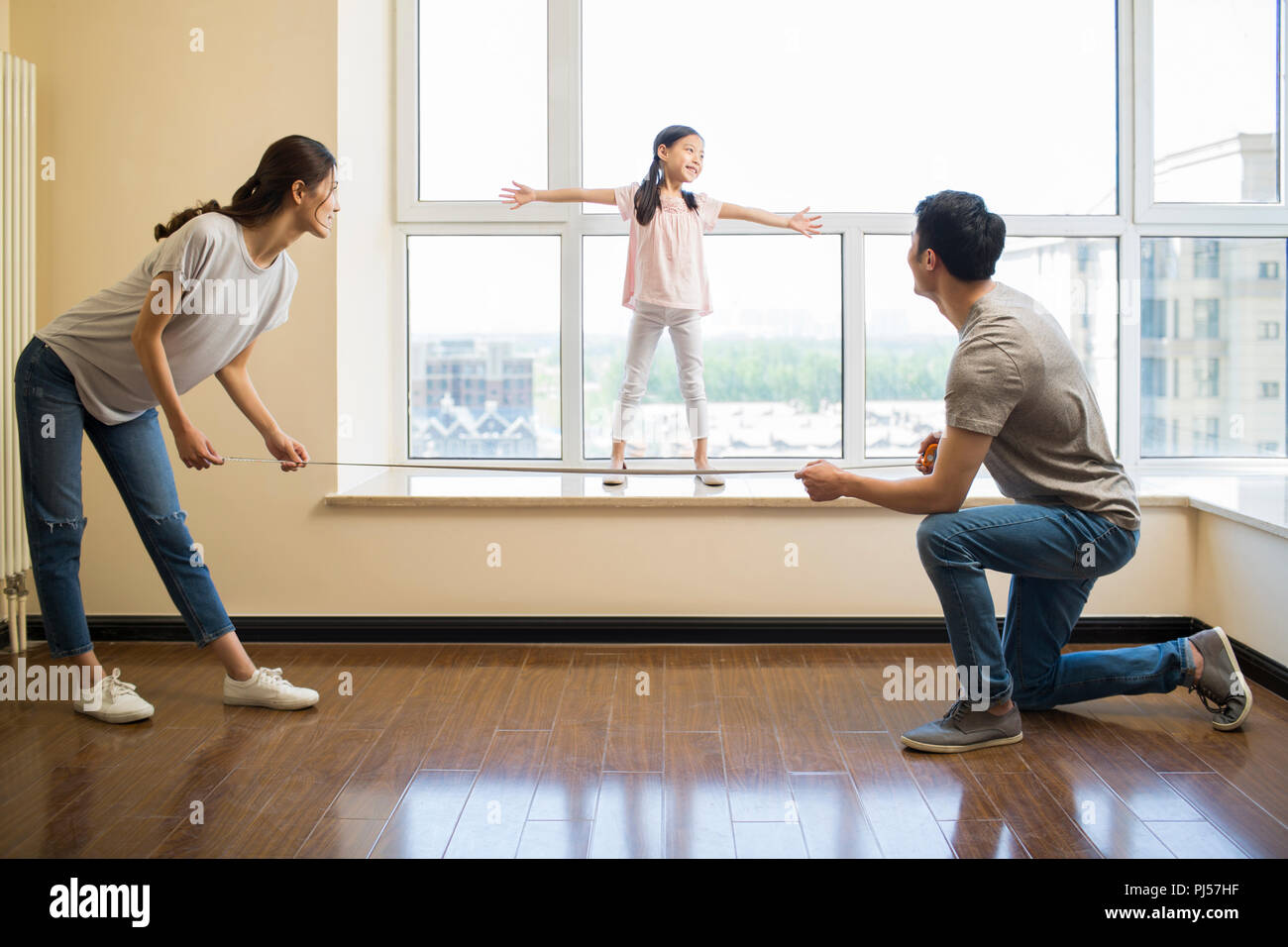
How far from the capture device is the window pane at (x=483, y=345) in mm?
4016

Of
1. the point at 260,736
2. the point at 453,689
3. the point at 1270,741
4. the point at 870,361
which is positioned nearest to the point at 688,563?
the point at 453,689

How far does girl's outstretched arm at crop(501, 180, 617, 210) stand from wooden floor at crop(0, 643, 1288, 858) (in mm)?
1462

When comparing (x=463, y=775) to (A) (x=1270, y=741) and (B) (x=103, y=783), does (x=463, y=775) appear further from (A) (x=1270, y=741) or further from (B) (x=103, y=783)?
(A) (x=1270, y=741)

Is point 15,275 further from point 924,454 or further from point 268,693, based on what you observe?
point 924,454

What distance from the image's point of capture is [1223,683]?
259 cm

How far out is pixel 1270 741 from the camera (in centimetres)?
254

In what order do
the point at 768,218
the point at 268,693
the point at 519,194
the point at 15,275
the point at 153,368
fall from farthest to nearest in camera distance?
the point at 768,218 → the point at 519,194 → the point at 15,275 → the point at 268,693 → the point at 153,368

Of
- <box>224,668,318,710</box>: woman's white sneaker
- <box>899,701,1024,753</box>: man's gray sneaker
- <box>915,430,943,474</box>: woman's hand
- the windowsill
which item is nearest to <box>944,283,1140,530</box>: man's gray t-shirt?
<box>915,430,943,474</box>: woman's hand

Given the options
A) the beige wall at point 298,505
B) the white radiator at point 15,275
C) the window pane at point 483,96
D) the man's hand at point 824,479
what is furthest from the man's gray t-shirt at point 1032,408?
the white radiator at point 15,275

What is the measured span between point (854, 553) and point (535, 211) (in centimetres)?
161

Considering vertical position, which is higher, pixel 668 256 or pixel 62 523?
pixel 668 256

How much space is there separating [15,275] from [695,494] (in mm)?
2003

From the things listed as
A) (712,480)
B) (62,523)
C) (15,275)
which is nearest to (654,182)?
(712,480)

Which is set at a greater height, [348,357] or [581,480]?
[348,357]
